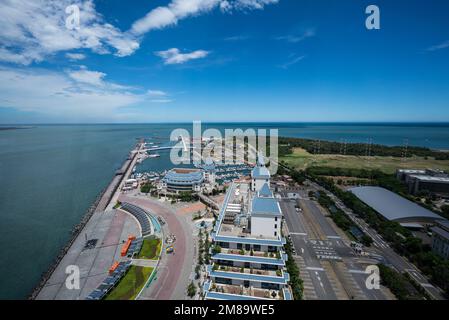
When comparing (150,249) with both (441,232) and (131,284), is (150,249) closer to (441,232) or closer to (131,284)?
(131,284)

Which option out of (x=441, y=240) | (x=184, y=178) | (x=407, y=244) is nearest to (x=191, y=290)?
(x=407, y=244)

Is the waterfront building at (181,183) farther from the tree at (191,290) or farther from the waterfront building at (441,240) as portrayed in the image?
the waterfront building at (441,240)

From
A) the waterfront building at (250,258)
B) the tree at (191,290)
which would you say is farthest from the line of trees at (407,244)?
the tree at (191,290)

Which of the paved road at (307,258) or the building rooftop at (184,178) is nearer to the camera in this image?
the paved road at (307,258)

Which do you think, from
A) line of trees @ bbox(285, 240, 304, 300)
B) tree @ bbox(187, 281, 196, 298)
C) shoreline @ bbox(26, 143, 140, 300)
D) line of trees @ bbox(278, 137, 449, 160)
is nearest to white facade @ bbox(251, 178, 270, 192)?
line of trees @ bbox(285, 240, 304, 300)

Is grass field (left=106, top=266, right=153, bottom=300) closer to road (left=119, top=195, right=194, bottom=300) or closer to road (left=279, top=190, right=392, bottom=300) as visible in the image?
road (left=119, top=195, right=194, bottom=300)

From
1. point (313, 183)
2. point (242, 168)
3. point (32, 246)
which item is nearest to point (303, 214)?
point (313, 183)
